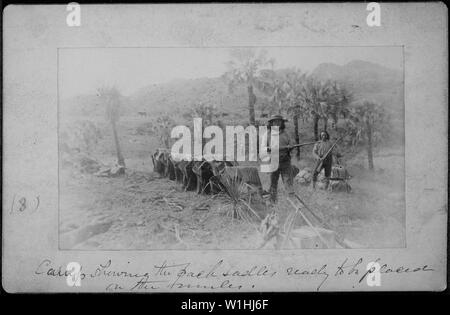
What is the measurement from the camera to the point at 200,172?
3152mm

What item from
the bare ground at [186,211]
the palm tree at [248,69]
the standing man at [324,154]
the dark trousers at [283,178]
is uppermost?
the palm tree at [248,69]

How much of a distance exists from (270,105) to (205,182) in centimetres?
66

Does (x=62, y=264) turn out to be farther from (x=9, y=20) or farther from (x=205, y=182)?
(x=9, y=20)

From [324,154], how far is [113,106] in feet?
4.66

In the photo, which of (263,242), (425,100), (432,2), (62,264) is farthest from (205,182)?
(432,2)

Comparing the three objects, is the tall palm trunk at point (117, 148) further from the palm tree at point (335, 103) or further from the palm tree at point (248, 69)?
the palm tree at point (335, 103)

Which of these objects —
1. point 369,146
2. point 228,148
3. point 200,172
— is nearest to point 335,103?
point 369,146

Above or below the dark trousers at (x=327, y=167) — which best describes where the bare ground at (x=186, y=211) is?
below

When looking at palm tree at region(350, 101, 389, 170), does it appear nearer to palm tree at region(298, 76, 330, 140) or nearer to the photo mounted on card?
the photo mounted on card

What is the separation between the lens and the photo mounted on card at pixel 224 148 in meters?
3.13
